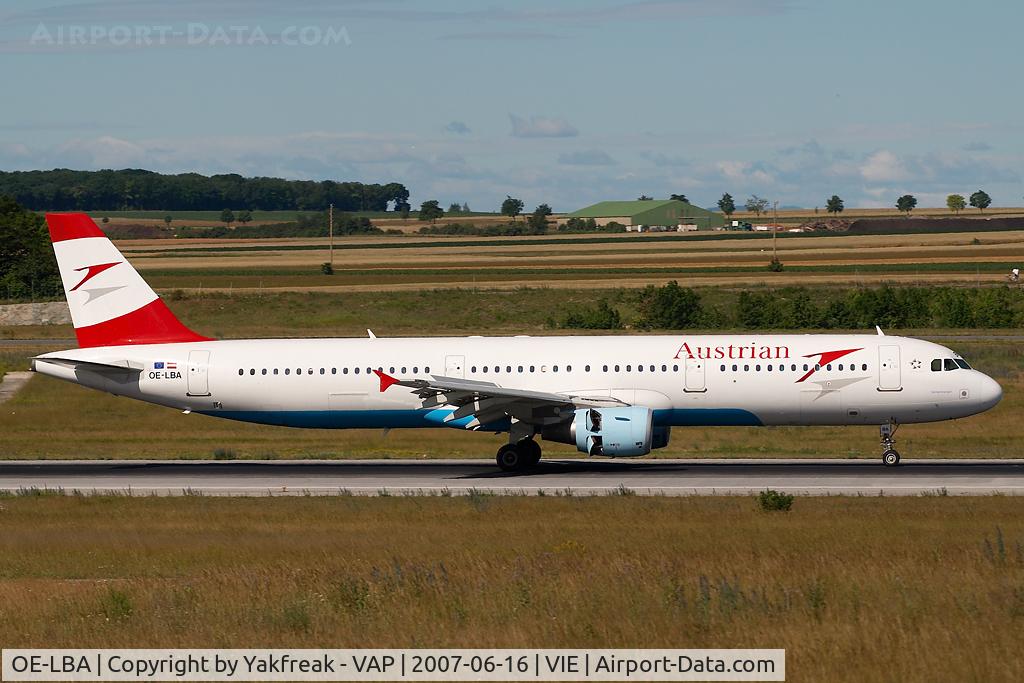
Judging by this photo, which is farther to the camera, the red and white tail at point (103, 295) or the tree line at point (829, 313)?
the tree line at point (829, 313)

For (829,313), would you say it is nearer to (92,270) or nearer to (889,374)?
(889,374)

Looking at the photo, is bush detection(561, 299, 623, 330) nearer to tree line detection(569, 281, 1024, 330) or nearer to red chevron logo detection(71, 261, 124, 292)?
tree line detection(569, 281, 1024, 330)

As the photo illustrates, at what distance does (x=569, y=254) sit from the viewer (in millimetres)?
164000

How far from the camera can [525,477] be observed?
38781 mm

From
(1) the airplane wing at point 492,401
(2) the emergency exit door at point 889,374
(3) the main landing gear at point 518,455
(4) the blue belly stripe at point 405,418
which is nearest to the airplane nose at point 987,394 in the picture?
(2) the emergency exit door at point 889,374

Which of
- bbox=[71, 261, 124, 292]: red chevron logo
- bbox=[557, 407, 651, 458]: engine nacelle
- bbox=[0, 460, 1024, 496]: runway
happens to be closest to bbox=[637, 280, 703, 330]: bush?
bbox=[0, 460, 1024, 496]: runway

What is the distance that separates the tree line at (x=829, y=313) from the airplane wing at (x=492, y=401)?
5389 centimetres

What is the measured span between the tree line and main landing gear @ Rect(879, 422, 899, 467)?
168ft

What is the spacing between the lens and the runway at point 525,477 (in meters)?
34.8

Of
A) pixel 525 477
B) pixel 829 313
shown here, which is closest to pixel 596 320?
pixel 829 313

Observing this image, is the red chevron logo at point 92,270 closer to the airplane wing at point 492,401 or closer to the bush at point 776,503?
the airplane wing at point 492,401

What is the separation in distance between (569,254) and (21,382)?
10479cm

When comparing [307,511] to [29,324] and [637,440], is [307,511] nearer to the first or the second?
[637,440]

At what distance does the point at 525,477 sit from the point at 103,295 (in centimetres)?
1470
